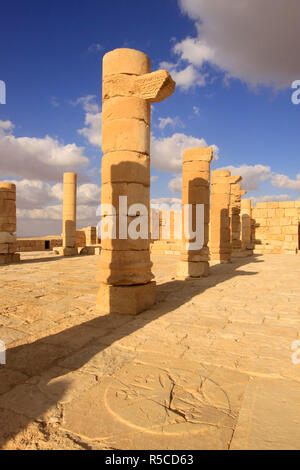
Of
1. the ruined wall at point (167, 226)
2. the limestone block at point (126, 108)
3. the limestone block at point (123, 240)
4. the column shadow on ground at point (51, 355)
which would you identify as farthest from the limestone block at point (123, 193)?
the ruined wall at point (167, 226)

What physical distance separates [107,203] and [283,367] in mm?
3860

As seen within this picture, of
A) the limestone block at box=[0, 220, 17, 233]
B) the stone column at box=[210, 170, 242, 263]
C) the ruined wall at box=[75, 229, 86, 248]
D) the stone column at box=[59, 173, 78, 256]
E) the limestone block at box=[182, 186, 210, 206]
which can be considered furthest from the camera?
the ruined wall at box=[75, 229, 86, 248]

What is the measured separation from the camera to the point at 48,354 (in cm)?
335

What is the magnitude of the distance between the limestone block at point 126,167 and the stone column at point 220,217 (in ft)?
29.2

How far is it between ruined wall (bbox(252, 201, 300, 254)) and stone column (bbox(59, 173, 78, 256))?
1428 centimetres

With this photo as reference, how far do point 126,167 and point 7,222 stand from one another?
414 inches

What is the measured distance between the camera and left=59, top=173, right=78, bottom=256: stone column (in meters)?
18.0

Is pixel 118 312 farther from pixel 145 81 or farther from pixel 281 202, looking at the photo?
pixel 281 202

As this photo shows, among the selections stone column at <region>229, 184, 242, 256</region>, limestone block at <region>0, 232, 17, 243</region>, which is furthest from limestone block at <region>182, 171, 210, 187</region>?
limestone block at <region>0, 232, 17, 243</region>

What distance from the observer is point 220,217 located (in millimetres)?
13984

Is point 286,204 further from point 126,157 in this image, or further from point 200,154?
point 126,157

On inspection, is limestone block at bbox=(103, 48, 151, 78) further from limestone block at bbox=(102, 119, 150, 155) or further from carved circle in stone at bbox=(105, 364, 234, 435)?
carved circle in stone at bbox=(105, 364, 234, 435)

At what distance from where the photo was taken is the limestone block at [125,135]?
5.42 metres

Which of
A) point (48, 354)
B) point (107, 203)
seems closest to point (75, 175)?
point (107, 203)
